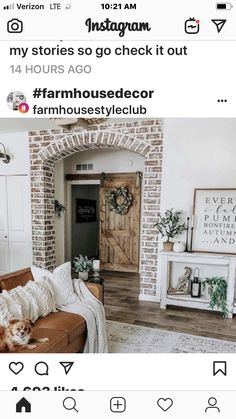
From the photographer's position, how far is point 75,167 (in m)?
4.66

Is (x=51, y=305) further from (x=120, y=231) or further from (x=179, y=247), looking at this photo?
(x=120, y=231)

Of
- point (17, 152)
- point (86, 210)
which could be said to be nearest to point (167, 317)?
point (17, 152)

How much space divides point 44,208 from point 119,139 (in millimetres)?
1405

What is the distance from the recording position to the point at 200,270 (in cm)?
289

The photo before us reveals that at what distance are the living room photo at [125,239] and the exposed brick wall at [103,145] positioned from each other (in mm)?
12
